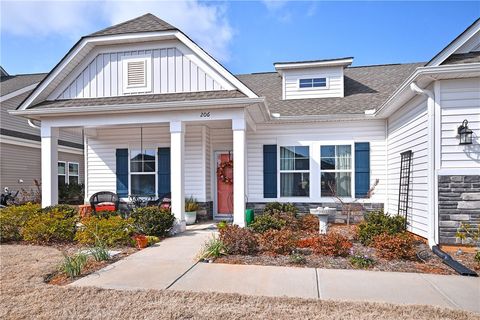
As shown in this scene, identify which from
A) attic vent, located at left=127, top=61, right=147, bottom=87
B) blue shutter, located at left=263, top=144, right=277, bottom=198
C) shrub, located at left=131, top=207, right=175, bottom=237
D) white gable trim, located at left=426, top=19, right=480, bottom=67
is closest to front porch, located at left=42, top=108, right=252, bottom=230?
blue shutter, located at left=263, top=144, right=277, bottom=198

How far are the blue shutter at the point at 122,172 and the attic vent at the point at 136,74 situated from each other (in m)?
2.90

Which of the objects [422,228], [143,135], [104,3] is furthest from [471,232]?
[104,3]

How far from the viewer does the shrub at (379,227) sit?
645 cm

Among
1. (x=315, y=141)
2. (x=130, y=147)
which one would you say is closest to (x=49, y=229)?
(x=130, y=147)

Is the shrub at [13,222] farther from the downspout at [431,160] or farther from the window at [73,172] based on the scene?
the window at [73,172]

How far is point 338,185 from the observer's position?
950cm

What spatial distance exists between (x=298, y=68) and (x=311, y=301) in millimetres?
9072

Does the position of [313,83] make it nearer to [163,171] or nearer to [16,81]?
[163,171]

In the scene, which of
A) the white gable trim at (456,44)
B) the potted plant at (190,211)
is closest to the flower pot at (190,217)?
the potted plant at (190,211)

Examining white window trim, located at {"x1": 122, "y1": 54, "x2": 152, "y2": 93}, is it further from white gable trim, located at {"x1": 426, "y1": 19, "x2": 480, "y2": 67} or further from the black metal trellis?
the black metal trellis

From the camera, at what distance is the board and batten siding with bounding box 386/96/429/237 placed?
256 inches

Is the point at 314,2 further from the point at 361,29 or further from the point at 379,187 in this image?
the point at 379,187

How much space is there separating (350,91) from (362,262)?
749 cm

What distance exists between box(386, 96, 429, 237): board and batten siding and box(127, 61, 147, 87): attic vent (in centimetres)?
669
